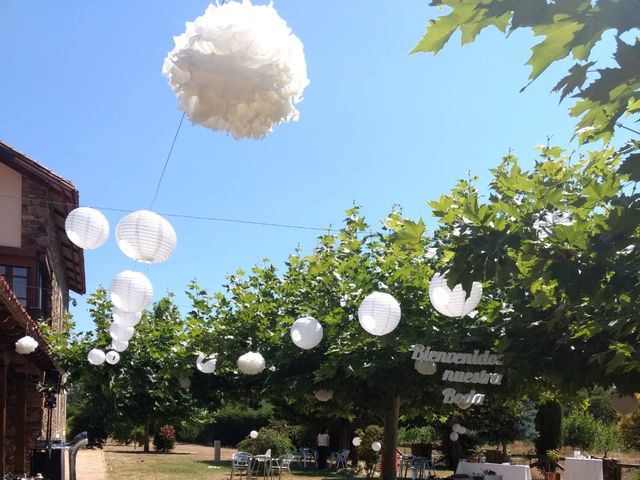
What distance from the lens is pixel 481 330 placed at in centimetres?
780

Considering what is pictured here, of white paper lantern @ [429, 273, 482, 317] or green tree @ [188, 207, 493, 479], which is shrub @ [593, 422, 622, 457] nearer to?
green tree @ [188, 207, 493, 479]

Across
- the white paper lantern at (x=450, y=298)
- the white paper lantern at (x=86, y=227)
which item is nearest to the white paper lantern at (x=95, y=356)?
the white paper lantern at (x=86, y=227)

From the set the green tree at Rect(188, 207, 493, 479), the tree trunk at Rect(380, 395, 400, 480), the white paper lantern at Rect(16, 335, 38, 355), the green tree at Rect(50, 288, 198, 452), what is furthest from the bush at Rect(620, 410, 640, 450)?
the white paper lantern at Rect(16, 335, 38, 355)

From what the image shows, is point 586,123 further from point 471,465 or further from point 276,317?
point 471,465

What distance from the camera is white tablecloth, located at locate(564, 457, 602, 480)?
1382 cm

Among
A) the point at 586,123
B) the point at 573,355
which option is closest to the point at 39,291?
the point at 573,355

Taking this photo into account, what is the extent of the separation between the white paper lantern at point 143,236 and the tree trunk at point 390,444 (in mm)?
4923

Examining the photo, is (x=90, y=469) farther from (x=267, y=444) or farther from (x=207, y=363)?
(x=207, y=363)

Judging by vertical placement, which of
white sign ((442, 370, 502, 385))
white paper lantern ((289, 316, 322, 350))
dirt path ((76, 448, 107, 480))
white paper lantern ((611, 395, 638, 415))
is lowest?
dirt path ((76, 448, 107, 480))

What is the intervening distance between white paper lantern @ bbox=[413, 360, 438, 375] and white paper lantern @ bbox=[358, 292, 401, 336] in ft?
5.03

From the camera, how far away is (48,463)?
1273 cm

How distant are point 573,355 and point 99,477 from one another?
14.2 metres

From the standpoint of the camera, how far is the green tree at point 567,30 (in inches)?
78.4

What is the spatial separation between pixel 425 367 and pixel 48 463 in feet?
26.0
